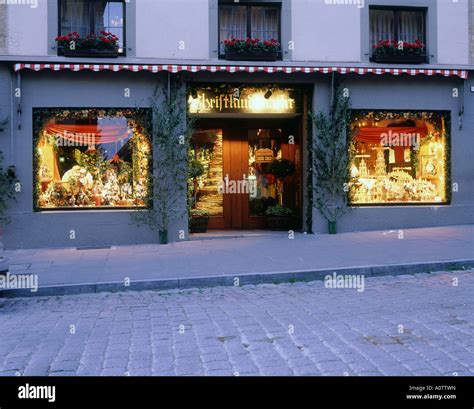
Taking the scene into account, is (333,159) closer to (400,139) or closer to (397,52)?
(400,139)

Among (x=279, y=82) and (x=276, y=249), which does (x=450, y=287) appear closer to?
(x=276, y=249)

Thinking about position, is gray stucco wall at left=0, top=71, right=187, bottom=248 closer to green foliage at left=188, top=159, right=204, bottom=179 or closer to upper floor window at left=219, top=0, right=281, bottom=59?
green foliage at left=188, top=159, right=204, bottom=179

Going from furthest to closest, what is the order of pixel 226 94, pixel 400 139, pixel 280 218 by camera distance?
1. pixel 280 218
2. pixel 400 139
3. pixel 226 94

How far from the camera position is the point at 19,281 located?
30.1ft

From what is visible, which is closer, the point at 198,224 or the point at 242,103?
the point at 242,103

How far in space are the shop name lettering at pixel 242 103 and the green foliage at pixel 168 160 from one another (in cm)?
75

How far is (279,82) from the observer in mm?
14711

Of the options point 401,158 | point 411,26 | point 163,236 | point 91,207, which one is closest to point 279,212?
point 401,158

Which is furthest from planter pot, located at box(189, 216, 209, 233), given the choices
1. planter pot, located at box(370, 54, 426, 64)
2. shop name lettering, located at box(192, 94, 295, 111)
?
planter pot, located at box(370, 54, 426, 64)

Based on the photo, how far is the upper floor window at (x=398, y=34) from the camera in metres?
14.7

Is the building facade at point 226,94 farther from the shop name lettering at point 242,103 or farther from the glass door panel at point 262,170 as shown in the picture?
the glass door panel at point 262,170

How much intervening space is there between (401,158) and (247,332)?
10807 mm

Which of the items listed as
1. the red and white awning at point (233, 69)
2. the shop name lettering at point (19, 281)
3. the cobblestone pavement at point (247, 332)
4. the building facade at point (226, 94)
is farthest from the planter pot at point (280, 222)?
the shop name lettering at point (19, 281)

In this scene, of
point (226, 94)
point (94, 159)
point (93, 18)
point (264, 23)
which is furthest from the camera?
point (226, 94)
